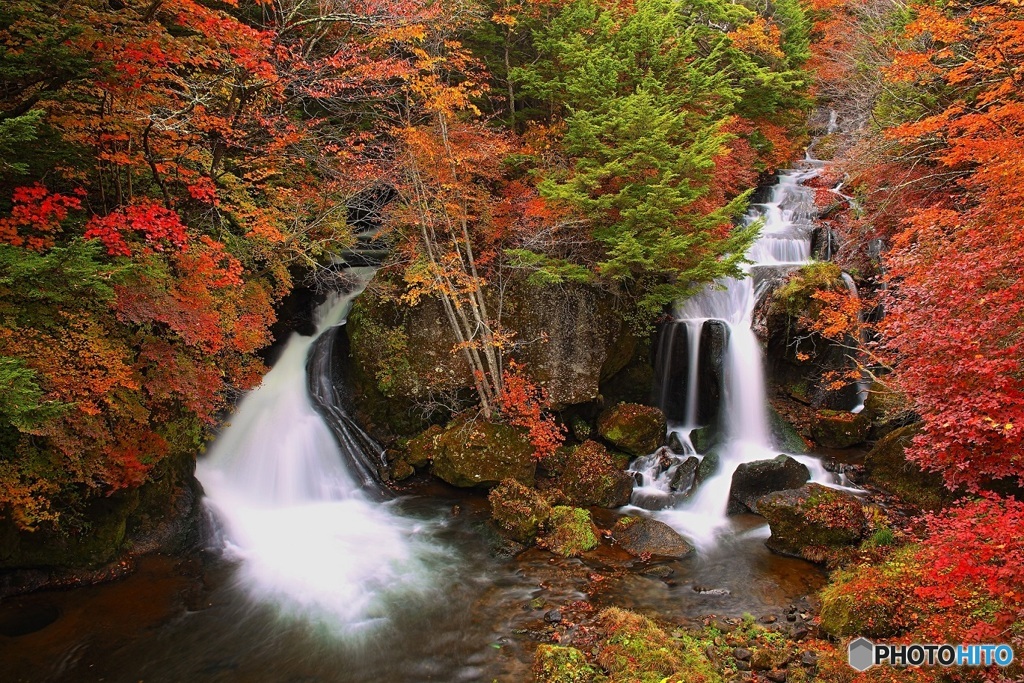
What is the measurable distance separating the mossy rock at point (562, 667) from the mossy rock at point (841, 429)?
8.58 meters

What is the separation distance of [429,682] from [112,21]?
9.07 metres

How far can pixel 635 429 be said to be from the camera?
11422 mm

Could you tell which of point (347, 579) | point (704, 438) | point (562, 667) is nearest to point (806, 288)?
point (704, 438)

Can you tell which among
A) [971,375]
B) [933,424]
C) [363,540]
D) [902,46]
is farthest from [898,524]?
[902,46]

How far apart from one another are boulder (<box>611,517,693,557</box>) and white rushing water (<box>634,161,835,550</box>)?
452mm

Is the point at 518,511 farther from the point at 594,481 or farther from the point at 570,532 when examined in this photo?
the point at 594,481

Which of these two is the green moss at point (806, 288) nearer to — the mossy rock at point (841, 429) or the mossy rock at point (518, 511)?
the mossy rock at point (841, 429)

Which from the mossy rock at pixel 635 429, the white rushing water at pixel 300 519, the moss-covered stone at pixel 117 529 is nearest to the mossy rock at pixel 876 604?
the mossy rock at pixel 635 429

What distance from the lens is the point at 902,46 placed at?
1259 centimetres

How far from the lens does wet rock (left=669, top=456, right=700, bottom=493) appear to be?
34.0 ft

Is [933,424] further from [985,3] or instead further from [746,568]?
[985,3]

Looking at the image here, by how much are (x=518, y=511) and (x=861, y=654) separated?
5.13 metres

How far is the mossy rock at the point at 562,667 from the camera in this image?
521 cm

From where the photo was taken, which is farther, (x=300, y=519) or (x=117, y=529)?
(x=300, y=519)
